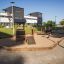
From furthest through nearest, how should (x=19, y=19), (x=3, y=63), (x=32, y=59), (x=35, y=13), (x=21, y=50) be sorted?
(x=35, y=13)
(x=19, y=19)
(x=21, y=50)
(x=32, y=59)
(x=3, y=63)

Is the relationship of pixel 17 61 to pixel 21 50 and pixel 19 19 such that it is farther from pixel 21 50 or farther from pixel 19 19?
pixel 19 19

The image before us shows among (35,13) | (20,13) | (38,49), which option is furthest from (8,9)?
(38,49)

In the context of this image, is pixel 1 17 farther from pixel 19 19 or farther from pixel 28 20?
pixel 28 20

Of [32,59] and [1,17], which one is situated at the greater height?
[1,17]

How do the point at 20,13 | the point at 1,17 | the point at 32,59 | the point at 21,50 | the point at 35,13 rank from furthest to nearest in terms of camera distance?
the point at 35,13, the point at 20,13, the point at 1,17, the point at 21,50, the point at 32,59

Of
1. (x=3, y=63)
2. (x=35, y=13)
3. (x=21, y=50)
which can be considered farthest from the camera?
(x=35, y=13)

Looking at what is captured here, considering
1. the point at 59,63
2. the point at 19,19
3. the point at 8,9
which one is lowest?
the point at 59,63

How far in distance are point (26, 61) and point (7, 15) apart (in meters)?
64.2

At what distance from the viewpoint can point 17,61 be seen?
1010cm

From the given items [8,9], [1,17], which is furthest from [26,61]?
[8,9]

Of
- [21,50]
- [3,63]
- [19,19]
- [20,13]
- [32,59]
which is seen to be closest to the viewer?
[3,63]

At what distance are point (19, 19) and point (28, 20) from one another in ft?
29.8

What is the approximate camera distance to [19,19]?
77.4 metres

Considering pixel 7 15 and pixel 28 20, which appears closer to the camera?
pixel 7 15
